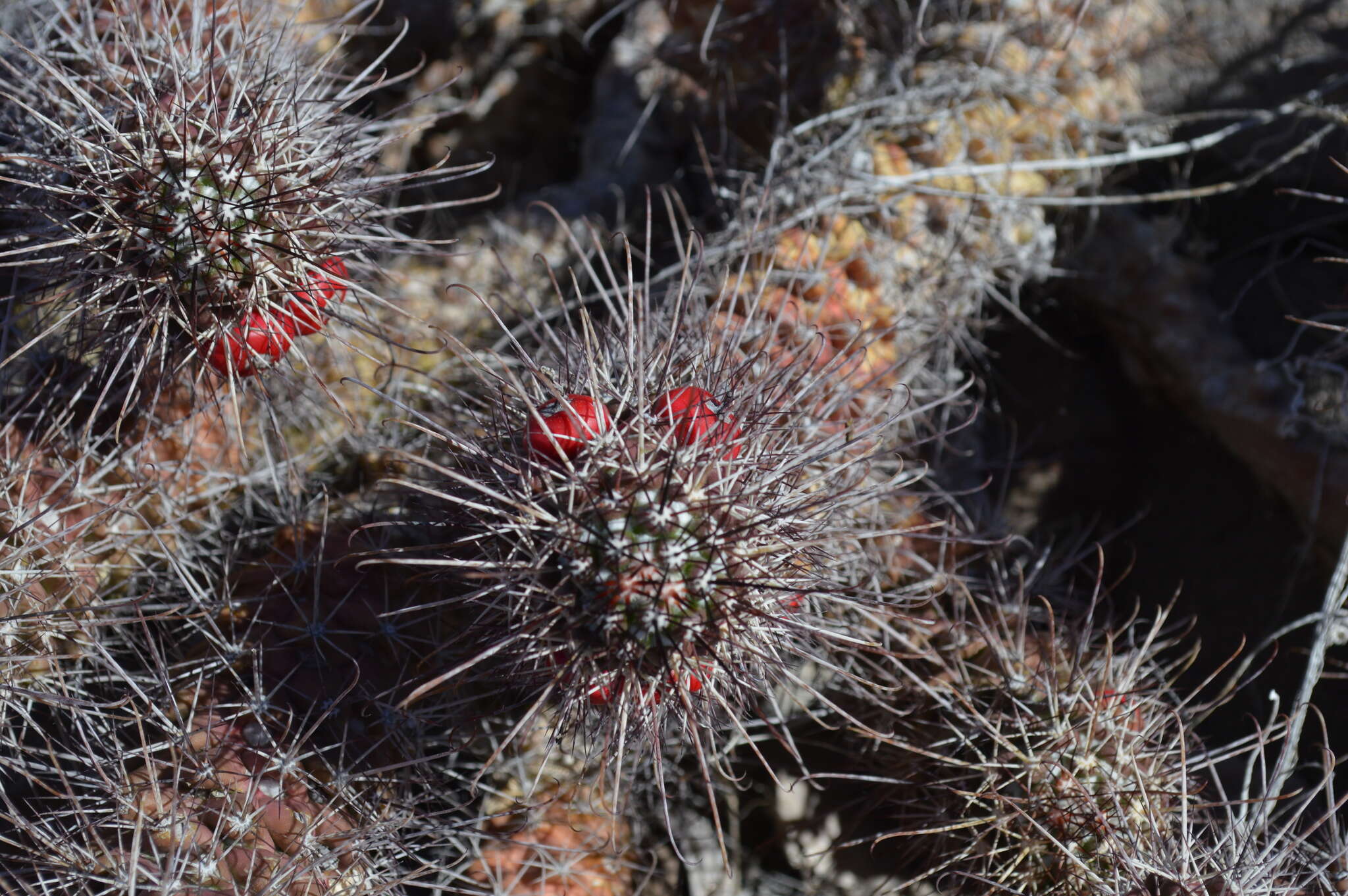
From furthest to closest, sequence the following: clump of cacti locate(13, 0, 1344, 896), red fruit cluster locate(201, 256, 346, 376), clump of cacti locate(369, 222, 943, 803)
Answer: red fruit cluster locate(201, 256, 346, 376), clump of cacti locate(13, 0, 1344, 896), clump of cacti locate(369, 222, 943, 803)

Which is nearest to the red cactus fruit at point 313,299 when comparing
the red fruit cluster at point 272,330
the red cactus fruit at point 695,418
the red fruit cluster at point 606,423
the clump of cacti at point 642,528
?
the red fruit cluster at point 272,330

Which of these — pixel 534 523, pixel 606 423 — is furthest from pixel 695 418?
pixel 534 523

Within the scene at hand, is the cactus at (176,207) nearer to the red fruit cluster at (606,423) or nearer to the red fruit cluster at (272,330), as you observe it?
the red fruit cluster at (272,330)

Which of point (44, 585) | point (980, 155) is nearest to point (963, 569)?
point (980, 155)

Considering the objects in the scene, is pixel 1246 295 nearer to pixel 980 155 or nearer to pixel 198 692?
pixel 980 155

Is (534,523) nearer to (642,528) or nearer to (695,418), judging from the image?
(642,528)

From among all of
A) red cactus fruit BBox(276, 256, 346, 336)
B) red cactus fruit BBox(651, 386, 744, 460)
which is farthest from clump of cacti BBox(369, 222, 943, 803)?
red cactus fruit BBox(276, 256, 346, 336)

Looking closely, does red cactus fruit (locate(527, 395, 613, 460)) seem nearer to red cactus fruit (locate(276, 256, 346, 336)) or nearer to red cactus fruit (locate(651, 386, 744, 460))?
red cactus fruit (locate(651, 386, 744, 460))
